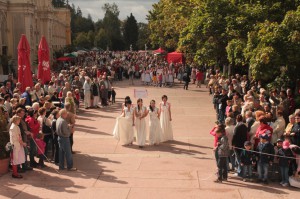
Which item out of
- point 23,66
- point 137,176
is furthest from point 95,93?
point 137,176

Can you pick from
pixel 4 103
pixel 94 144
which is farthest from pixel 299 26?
pixel 4 103

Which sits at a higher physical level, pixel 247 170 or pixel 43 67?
pixel 43 67

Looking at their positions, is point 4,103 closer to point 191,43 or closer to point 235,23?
point 235,23

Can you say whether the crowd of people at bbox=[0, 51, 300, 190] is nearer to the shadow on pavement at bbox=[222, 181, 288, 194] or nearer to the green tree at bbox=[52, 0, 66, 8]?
the shadow on pavement at bbox=[222, 181, 288, 194]

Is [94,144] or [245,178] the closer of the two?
[245,178]

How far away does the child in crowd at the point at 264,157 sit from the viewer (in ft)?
32.9

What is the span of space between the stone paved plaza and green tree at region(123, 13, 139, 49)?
106 metres

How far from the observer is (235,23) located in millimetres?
20906

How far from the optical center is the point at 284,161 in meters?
9.88

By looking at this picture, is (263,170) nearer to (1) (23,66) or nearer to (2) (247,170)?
(2) (247,170)

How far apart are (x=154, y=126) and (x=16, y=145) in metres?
4.84

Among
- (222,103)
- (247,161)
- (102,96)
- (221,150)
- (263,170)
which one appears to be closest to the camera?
(221,150)

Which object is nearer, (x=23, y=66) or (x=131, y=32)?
(x=23, y=66)

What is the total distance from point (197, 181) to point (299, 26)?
8.32 m
